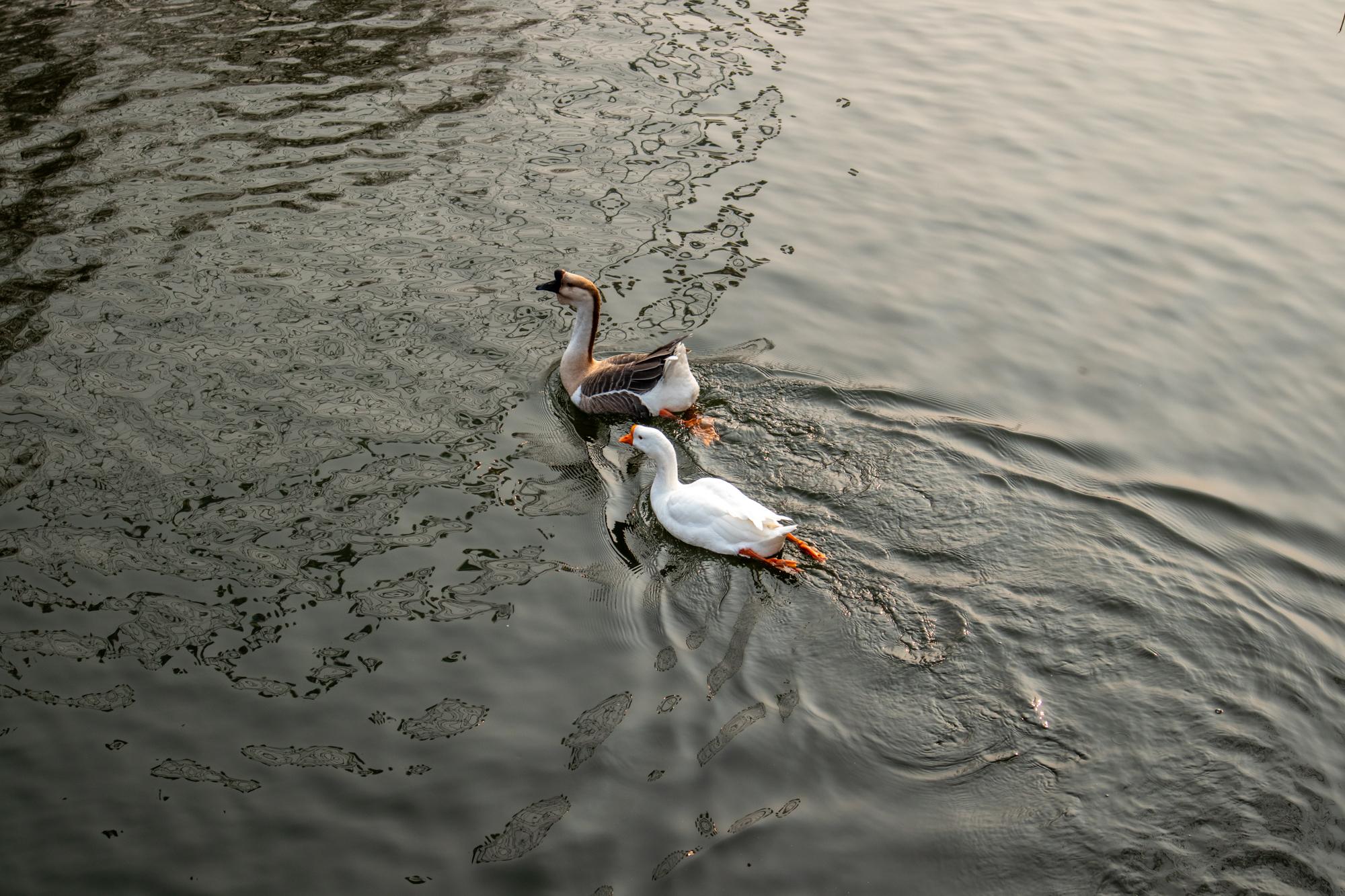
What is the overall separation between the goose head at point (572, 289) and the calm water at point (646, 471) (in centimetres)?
69

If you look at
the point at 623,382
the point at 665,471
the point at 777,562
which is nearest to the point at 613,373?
the point at 623,382

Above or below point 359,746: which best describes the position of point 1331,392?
above

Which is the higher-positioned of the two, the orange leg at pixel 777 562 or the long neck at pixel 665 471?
the long neck at pixel 665 471

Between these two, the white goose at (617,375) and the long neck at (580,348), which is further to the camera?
the long neck at (580,348)

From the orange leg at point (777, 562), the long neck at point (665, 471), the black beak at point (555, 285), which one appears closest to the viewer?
the orange leg at point (777, 562)

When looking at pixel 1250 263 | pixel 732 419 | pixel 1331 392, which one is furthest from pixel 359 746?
pixel 1250 263

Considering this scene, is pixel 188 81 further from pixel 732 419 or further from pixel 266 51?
pixel 732 419

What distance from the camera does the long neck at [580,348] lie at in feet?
31.2

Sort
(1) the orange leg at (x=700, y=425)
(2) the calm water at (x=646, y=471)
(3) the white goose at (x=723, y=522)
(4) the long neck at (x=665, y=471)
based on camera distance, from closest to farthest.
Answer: (2) the calm water at (x=646, y=471)
(3) the white goose at (x=723, y=522)
(4) the long neck at (x=665, y=471)
(1) the orange leg at (x=700, y=425)

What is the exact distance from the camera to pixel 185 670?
21.2 ft

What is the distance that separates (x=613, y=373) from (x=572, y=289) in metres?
0.96

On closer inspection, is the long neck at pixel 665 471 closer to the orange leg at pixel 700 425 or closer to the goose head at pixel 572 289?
the orange leg at pixel 700 425

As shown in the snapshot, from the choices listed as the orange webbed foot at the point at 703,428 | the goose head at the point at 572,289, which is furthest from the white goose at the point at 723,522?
the goose head at the point at 572,289

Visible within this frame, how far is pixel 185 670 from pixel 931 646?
4.68 meters
